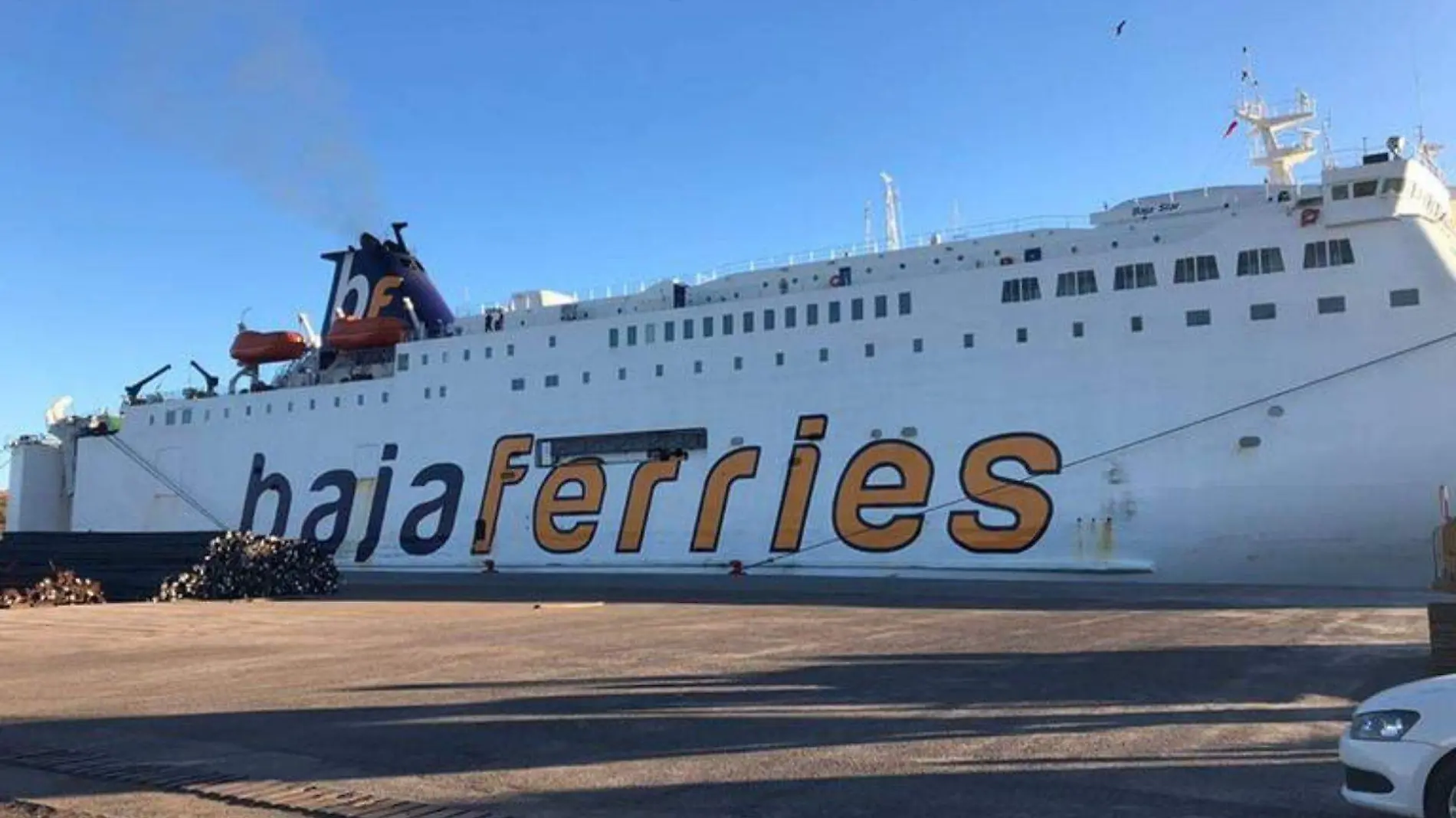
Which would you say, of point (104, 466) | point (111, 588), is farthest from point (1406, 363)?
point (104, 466)

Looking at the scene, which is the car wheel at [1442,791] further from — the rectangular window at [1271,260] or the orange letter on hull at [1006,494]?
the rectangular window at [1271,260]

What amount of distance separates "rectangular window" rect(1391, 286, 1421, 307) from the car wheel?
1954cm

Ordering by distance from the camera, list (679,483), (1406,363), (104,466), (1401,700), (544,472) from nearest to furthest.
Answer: (1401,700) → (1406,363) → (679,483) → (544,472) → (104,466)

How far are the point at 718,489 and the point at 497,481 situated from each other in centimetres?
796

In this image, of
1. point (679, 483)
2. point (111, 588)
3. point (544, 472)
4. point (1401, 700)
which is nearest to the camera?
point (1401, 700)

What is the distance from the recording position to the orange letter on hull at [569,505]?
29031 mm

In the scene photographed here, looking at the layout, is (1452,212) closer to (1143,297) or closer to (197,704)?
(1143,297)

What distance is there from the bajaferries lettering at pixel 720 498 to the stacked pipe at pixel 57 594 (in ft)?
35.6

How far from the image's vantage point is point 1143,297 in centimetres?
2236

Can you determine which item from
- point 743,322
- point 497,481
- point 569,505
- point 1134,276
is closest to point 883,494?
point 743,322

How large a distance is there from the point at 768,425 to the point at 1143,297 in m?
9.56

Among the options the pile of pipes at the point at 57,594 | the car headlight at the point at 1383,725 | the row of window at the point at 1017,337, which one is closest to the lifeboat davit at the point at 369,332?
the row of window at the point at 1017,337

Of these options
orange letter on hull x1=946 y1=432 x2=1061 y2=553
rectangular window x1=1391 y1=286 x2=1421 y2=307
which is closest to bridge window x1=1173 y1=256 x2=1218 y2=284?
rectangular window x1=1391 y1=286 x2=1421 y2=307

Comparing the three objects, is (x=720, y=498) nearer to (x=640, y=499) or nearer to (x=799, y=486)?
(x=799, y=486)
